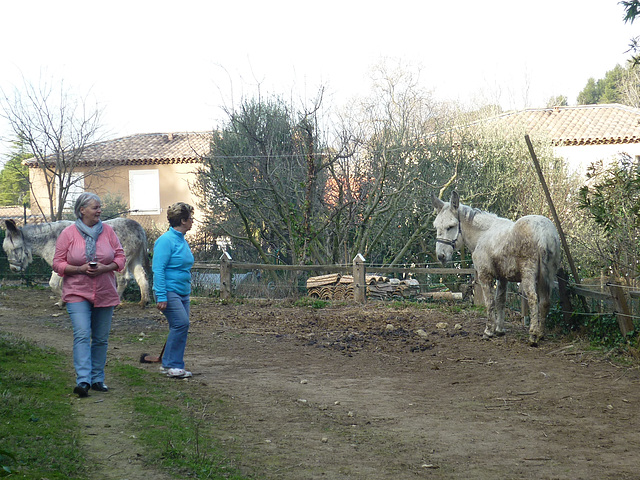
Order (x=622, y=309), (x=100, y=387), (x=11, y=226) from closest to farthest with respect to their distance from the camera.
Answer: (x=100, y=387) → (x=622, y=309) → (x=11, y=226)

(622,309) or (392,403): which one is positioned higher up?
(622,309)

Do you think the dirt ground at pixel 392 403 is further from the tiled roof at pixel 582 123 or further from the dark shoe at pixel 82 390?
the tiled roof at pixel 582 123

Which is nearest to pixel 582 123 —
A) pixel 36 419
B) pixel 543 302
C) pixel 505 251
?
pixel 505 251

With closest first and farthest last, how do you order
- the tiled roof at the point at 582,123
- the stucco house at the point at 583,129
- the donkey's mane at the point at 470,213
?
1. the donkey's mane at the point at 470,213
2. the stucco house at the point at 583,129
3. the tiled roof at the point at 582,123

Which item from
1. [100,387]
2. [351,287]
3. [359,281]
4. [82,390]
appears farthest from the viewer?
[351,287]

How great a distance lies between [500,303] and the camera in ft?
30.1

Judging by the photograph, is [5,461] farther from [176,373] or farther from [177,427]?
[176,373]

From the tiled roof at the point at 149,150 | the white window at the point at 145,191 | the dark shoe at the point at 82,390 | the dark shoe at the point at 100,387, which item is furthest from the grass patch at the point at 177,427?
the white window at the point at 145,191

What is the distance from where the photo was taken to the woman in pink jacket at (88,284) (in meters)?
5.61

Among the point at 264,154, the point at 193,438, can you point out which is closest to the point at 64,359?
the point at 193,438

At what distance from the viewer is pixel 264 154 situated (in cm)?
1697

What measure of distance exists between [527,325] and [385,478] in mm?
6770

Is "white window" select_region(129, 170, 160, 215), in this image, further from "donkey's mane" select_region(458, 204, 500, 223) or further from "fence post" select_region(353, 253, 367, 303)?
"donkey's mane" select_region(458, 204, 500, 223)

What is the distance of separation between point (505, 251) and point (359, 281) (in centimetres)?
555
